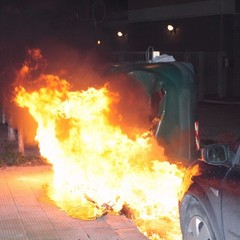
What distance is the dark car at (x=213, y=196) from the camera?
423 centimetres

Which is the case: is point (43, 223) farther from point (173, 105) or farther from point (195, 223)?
point (173, 105)

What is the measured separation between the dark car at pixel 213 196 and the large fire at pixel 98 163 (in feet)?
3.90

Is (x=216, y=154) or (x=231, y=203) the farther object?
(x=216, y=154)

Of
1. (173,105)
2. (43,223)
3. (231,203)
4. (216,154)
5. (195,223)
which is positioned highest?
(173,105)

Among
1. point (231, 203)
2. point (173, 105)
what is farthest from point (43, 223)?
point (231, 203)

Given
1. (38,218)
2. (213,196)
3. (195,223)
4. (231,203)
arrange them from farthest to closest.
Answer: (38,218) < (195,223) < (213,196) < (231,203)

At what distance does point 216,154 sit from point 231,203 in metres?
0.49

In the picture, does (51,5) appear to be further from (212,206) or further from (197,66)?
(197,66)

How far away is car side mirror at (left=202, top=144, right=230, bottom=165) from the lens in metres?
4.52

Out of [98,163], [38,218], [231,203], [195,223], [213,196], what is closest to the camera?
[231,203]

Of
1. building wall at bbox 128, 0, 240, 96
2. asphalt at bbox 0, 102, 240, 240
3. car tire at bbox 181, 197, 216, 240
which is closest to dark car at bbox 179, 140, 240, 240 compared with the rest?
car tire at bbox 181, 197, 216, 240

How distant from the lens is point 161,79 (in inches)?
291

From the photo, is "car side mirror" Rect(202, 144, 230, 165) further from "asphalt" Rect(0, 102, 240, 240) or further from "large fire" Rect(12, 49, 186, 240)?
"large fire" Rect(12, 49, 186, 240)

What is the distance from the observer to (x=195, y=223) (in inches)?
191
